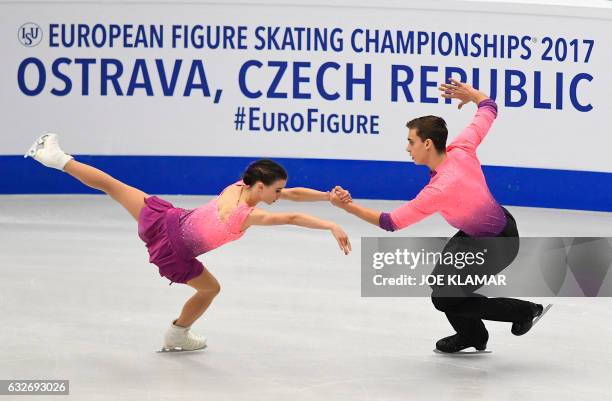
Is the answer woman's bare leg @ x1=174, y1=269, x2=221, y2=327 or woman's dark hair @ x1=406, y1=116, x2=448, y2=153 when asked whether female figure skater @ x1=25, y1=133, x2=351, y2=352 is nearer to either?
woman's bare leg @ x1=174, y1=269, x2=221, y2=327

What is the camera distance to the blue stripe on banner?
1123 cm

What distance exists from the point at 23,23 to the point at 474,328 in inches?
267

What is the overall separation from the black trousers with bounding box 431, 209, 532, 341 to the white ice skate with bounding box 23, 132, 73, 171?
1.91 m

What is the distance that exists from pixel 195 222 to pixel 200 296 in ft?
1.26

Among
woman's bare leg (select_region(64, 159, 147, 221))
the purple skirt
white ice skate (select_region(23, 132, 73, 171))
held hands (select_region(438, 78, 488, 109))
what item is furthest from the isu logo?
held hands (select_region(438, 78, 488, 109))

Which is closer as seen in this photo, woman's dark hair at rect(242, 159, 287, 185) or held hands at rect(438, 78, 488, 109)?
woman's dark hair at rect(242, 159, 287, 185)

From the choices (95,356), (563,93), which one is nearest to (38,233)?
(95,356)

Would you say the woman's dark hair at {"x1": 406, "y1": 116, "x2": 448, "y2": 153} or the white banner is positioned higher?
the white banner

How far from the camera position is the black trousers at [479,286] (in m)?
5.59

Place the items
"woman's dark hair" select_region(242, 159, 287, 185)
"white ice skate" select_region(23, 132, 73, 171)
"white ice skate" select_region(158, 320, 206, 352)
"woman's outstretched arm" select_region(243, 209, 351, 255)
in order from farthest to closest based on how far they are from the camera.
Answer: "white ice skate" select_region(23, 132, 73, 171) < "white ice skate" select_region(158, 320, 206, 352) < "woman's dark hair" select_region(242, 159, 287, 185) < "woman's outstretched arm" select_region(243, 209, 351, 255)

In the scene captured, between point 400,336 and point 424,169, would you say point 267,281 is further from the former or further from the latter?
point 424,169

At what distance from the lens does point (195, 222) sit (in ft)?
18.0

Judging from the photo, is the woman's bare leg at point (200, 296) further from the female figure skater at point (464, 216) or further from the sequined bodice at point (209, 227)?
the female figure skater at point (464, 216)

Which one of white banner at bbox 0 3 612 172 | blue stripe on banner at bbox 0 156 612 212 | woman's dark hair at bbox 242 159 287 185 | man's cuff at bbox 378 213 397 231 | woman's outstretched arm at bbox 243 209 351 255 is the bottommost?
woman's outstretched arm at bbox 243 209 351 255
